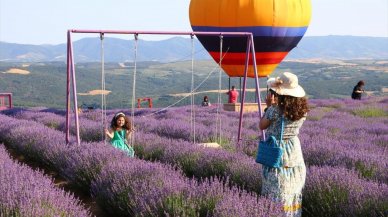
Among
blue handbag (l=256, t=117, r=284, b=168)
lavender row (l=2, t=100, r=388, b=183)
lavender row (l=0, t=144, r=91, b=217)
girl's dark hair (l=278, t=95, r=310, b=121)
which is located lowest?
lavender row (l=2, t=100, r=388, b=183)

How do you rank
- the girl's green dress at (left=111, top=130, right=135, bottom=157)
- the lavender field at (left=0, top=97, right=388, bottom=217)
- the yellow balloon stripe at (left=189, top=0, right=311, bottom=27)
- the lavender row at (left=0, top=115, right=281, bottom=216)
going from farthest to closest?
the yellow balloon stripe at (left=189, top=0, right=311, bottom=27) → the girl's green dress at (left=111, top=130, right=135, bottom=157) → the lavender field at (left=0, top=97, right=388, bottom=217) → the lavender row at (left=0, top=115, right=281, bottom=216)

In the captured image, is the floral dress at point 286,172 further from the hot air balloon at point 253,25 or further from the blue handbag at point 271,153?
the hot air balloon at point 253,25

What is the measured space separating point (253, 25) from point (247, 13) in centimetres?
43

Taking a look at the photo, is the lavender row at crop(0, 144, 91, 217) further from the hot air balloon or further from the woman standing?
the hot air balloon

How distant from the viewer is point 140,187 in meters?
4.48

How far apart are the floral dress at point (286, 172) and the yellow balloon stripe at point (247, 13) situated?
12798 millimetres

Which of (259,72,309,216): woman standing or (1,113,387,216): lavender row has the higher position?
(259,72,309,216): woman standing

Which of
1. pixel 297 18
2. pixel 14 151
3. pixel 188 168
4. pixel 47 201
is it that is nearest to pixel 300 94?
pixel 47 201

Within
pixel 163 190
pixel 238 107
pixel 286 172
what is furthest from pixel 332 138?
pixel 238 107

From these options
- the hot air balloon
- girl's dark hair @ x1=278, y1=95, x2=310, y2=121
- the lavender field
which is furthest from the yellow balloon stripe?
girl's dark hair @ x1=278, y1=95, x2=310, y2=121

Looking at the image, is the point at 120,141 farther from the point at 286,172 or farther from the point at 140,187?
the point at 286,172

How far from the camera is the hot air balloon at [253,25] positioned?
16.8 metres

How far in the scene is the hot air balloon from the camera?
1675 cm

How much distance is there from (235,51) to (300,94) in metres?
12.9
